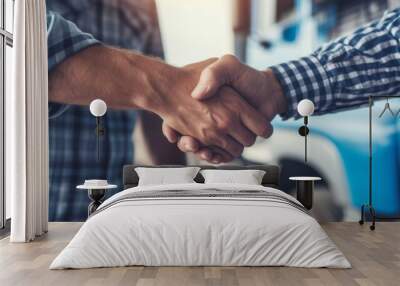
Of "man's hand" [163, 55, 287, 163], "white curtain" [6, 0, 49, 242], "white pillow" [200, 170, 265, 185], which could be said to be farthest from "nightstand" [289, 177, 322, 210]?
"white curtain" [6, 0, 49, 242]

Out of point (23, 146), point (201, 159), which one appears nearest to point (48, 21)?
point (23, 146)

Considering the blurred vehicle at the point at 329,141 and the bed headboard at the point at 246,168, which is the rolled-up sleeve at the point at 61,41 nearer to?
the bed headboard at the point at 246,168

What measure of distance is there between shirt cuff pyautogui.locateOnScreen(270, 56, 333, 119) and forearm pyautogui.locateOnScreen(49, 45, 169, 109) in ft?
5.32

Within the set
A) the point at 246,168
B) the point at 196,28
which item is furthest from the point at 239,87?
the point at 246,168

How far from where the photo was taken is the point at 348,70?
7.75 m

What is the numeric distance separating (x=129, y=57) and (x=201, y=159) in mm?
1635

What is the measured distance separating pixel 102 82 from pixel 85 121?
22.0 inches

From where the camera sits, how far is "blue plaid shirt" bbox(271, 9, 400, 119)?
305 inches

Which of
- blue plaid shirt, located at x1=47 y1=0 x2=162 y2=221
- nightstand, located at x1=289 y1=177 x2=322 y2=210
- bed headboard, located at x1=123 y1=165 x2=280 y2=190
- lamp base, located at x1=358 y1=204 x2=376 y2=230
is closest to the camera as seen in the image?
lamp base, located at x1=358 y1=204 x2=376 y2=230

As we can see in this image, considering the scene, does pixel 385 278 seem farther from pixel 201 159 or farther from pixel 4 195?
pixel 4 195

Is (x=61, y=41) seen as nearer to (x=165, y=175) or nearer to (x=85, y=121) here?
(x=85, y=121)

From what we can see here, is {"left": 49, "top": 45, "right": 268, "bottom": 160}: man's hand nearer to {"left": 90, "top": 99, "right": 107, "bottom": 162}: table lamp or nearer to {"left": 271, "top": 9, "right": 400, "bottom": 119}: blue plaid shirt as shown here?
{"left": 90, "top": 99, "right": 107, "bottom": 162}: table lamp

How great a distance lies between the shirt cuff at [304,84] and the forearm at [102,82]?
5.32 ft

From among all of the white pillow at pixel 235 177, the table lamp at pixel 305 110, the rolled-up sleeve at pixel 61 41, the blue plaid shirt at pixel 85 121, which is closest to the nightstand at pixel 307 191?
the white pillow at pixel 235 177
